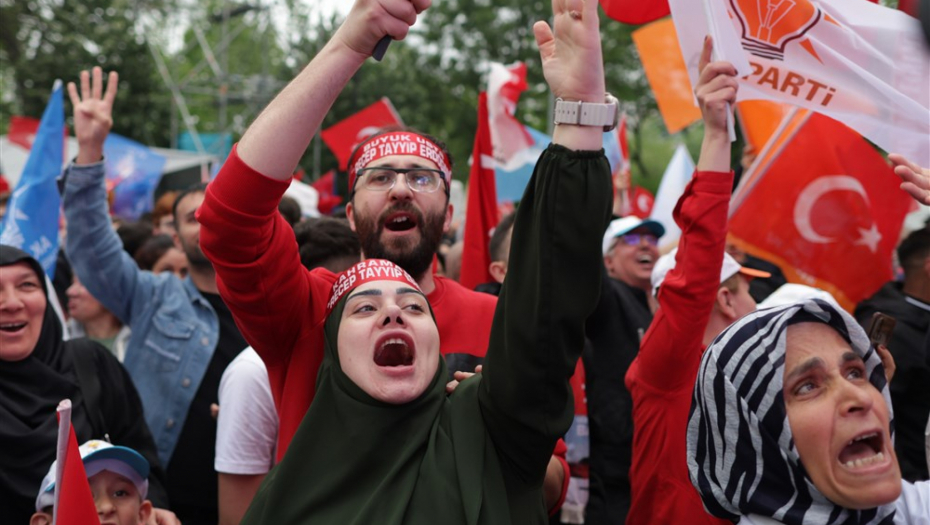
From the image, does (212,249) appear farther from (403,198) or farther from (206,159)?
(206,159)

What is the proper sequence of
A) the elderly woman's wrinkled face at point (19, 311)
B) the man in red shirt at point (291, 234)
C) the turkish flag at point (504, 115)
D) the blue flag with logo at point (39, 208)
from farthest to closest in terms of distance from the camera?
the turkish flag at point (504, 115), the blue flag with logo at point (39, 208), the elderly woman's wrinkled face at point (19, 311), the man in red shirt at point (291, 234)

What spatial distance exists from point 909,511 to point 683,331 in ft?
2.60

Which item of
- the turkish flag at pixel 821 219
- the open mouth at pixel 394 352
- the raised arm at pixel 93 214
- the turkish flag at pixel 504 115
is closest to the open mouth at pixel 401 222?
the open mouth at pixel 394 352

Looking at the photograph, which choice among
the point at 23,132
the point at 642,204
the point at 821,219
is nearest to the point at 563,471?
the point at 821,219

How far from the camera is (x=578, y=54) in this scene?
2074 millimetres

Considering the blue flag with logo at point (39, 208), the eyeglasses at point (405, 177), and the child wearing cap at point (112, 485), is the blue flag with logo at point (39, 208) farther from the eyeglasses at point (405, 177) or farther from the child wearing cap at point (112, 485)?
the eyeglasses at point (405, 177)

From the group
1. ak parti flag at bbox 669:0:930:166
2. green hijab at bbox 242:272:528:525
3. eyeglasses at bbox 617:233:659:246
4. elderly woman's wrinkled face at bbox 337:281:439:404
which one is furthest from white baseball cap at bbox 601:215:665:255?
green hijab at bbox 242:272:528:525

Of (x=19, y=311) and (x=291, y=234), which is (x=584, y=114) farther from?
(x=19, y=311)

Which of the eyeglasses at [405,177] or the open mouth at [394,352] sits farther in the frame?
the eyeglasses at [405,177]

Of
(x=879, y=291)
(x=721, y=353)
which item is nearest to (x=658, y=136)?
(x=879, y=291)

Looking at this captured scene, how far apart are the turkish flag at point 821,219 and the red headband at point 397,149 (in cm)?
264

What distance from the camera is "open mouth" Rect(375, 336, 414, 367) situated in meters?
2.44

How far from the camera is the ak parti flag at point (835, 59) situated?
3.15 meters

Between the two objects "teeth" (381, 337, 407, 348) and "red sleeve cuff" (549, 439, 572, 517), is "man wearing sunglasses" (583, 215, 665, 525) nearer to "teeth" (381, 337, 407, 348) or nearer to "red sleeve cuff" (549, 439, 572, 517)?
"red sleeve cuff" (549, 439, 572, 517)
